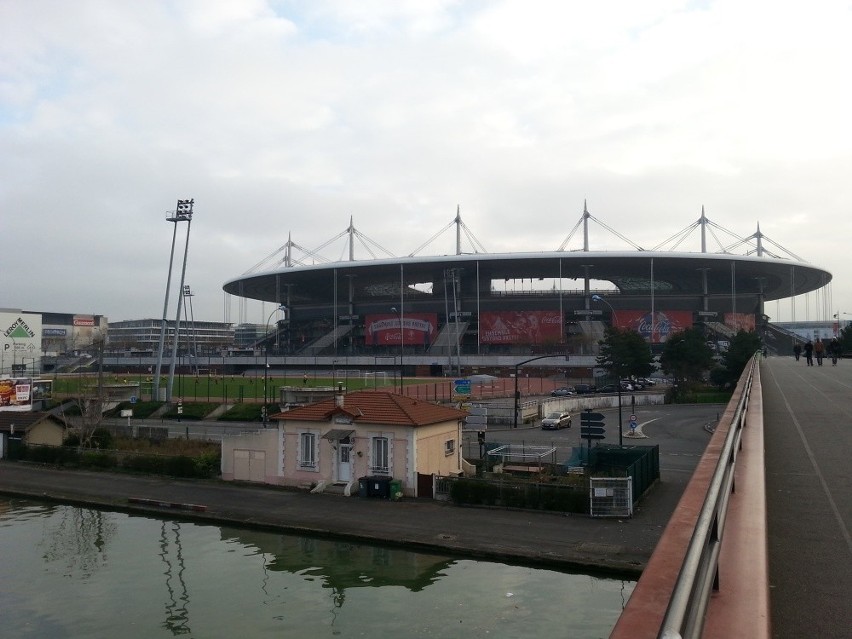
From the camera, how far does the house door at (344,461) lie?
23906 millimetres

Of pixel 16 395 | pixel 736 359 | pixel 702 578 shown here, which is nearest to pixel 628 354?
pixel 736 359

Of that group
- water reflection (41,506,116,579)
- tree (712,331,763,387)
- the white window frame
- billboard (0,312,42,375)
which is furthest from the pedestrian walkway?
billboard (0,312,42,375)

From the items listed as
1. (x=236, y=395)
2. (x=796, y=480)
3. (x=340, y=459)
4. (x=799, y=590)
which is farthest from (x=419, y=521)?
(x=236, y=395)

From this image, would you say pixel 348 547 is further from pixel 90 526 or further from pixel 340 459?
pixel 90 526

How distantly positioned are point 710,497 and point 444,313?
100793mm

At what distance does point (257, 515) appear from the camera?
21219mm

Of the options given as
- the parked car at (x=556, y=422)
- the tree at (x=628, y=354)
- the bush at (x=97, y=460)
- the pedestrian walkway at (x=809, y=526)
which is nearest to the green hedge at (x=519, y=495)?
the pedestrian walkway at (x=809, y=526)

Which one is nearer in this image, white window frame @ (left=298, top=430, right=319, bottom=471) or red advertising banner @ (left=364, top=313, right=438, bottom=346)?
white window frame @ (left=298, top=430, right=319, bottom=471)

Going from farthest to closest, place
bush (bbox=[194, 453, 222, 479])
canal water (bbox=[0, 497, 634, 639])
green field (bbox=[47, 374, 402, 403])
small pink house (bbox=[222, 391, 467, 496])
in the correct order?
green field (bbox=[47, 374, 402, 403]), bush (bbox=[194, 453, 222, 479]), small pink house (bbox=[222, 391, 467, 496]), canal water (bbox=[0, 497, 634, 639])

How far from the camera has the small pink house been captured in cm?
2302

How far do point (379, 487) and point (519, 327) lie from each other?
248ft

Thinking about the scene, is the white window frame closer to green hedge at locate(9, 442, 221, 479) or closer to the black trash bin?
the black trash bin

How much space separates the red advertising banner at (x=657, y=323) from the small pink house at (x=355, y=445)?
7302cm

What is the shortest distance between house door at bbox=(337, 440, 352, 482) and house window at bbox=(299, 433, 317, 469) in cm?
100
